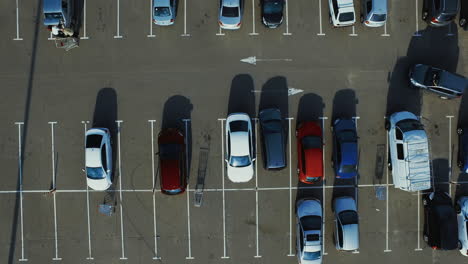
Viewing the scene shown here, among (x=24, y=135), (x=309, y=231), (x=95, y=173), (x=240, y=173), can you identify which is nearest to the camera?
(x=309, y=231)

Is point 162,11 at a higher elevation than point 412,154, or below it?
higher

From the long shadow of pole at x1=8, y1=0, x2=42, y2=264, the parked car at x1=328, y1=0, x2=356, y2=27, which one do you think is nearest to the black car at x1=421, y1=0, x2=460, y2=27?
the parked car at x1=328, y1=0, x2=356, y2=27

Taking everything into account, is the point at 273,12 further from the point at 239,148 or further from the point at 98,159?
the point at 98,159

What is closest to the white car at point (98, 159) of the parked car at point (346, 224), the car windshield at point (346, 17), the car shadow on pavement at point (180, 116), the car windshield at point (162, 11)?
the car shadow on pavement at point (180, 116)

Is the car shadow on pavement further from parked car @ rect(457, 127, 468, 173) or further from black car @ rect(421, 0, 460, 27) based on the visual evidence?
parked car @ rect(457, 127, 468, 173)

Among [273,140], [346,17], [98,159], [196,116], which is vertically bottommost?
[98,159]

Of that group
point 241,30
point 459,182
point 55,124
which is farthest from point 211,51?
point 459,182

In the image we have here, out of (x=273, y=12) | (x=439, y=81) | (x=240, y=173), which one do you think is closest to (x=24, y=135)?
(x=240, y=173)

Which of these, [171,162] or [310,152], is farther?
[310,152]
